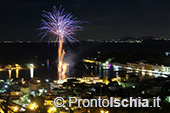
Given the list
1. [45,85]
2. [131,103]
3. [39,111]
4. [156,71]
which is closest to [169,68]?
[156,71]

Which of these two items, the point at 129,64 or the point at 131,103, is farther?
the point at 129,64

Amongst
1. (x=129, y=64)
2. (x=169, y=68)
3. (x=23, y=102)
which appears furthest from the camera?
(x=129, y=64)

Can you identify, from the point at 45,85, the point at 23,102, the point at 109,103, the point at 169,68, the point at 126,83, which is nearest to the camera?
the point at 109,103

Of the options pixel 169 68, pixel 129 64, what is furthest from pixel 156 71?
pixel 129 64

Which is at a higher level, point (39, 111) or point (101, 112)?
point (39, 111)

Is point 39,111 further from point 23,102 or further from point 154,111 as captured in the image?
point 23,102

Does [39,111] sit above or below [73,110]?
above

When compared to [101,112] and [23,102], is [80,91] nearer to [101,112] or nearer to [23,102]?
[23,102]

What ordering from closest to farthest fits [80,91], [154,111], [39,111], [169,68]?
A: [39,111] → [154,111] → [80,91] → [169,68]

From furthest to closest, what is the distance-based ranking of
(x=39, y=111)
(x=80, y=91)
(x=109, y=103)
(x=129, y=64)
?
(x=129, y=64), (x=80, y=91), (x=109, y=103), (x=39, y=111)

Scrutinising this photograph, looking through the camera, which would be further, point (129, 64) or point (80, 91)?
point (129, 64)
